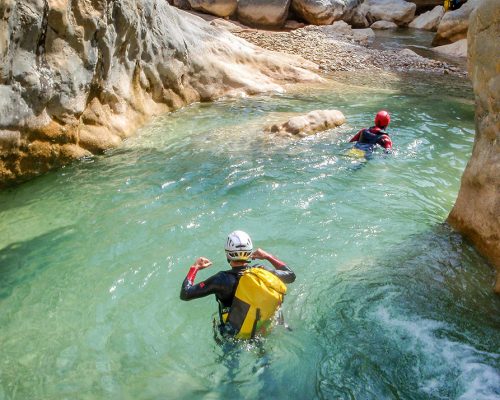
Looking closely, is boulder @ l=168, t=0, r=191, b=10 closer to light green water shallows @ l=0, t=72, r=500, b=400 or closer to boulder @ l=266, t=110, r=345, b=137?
boulder @ l=266, t=110, r=345, b=137

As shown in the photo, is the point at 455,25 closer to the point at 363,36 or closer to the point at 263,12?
the point at 363,36

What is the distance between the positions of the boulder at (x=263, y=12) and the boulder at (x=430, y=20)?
9480mm

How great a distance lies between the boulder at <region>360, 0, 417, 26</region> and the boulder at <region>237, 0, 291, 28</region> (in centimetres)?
705

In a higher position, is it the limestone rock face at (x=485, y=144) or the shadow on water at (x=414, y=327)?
the limestone rock face at (x=485, y=144)

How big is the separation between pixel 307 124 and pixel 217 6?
59.1 feet

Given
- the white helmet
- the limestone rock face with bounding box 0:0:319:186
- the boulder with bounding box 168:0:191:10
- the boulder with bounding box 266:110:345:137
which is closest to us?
the white helmet

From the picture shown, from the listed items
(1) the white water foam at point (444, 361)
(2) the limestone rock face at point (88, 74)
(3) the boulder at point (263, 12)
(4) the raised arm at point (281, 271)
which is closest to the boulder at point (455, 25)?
(3) the boulder at point (263, 12)

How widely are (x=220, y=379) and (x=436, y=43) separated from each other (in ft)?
78.8

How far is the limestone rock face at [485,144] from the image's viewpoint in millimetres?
5680

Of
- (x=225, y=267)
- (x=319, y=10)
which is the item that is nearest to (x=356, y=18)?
(x=319, y=10)

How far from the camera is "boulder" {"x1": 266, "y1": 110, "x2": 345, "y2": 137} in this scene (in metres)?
10.9

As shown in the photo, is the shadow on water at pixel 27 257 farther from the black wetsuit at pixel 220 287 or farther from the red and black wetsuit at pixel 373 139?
the red and black wetsuit at pixel 373 139

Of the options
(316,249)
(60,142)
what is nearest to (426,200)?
(316,249)

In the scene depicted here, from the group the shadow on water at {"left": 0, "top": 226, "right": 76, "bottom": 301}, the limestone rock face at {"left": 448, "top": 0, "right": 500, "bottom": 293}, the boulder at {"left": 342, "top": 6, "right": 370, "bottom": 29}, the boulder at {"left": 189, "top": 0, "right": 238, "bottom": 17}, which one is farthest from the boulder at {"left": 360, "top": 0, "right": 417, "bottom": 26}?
the shadow on water at {"left": 0, "top": 226, "right": 76, "bottom": 301}
